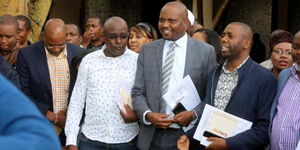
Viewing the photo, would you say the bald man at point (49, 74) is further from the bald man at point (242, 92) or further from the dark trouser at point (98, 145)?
the bald man at point (242, 92)

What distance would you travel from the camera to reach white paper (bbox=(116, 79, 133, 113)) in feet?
14.4

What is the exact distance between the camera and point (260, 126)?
400 centimetres

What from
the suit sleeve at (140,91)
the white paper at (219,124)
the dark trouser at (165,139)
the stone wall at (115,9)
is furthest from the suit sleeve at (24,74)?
the stone wall at (115,9)

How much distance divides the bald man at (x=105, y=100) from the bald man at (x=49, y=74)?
0.49m

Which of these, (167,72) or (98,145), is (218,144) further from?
(98,145)

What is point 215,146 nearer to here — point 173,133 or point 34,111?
point 173,133

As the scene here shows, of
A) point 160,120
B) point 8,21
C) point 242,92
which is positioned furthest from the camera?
point 8,21

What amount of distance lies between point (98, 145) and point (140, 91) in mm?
540

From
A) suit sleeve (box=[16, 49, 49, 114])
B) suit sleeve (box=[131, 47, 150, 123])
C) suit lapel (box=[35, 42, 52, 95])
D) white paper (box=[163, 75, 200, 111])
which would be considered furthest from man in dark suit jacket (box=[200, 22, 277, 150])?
suit sleeve (box=[16, 49, 49, 114])

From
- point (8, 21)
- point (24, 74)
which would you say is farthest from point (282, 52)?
point (8, 21)

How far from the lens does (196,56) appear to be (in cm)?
431

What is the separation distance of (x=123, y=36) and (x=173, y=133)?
2.91ft

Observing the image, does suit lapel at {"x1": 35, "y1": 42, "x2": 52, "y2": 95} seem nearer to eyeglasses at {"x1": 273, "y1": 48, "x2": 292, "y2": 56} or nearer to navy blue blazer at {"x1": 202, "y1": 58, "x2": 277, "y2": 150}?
navy blue blazer at {"x1": 202, "y1": 58, "x2": 277, "y2": 150}

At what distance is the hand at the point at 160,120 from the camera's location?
4137 mm
